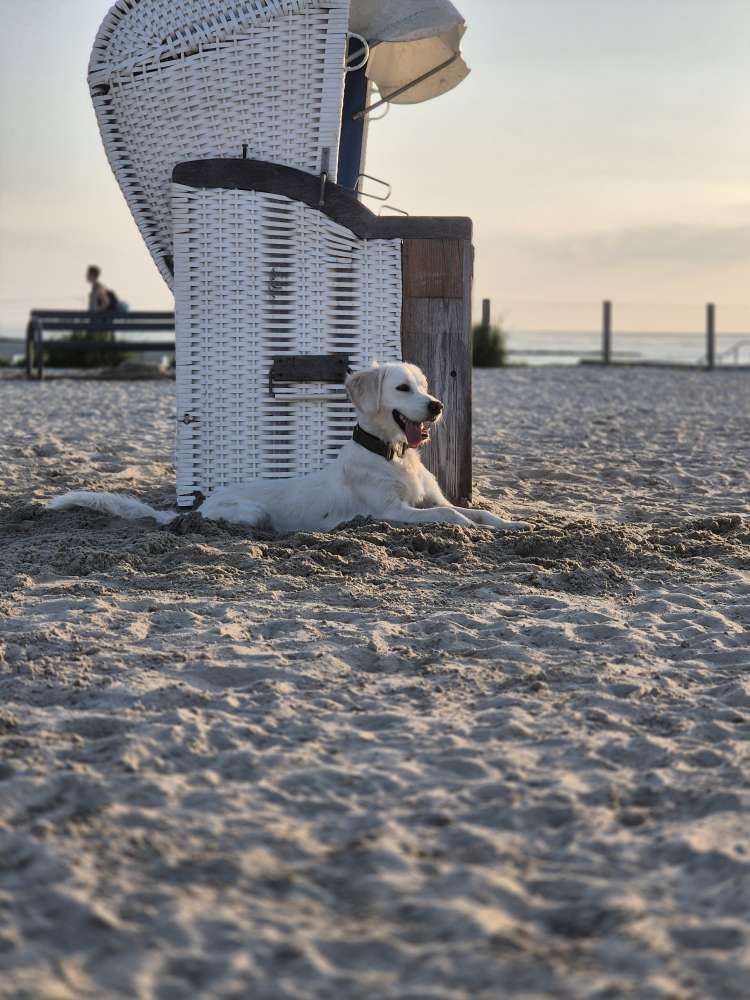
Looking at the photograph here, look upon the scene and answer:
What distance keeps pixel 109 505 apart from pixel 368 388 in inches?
62.4

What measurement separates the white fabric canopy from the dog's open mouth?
2527 millimetres

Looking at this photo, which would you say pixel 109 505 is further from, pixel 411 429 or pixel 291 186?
pixel 291 186

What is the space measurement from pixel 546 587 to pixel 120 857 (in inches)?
106

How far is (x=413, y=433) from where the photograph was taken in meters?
5.78

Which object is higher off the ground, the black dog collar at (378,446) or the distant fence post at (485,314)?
the distant fence post at (485,314)

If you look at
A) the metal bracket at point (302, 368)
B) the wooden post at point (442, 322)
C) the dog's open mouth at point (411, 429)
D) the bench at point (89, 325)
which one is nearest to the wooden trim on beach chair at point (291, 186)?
the wooden post at point (442, 322)

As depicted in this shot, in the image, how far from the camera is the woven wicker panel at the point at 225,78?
6.02 meters

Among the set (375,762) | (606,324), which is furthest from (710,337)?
(375,762)

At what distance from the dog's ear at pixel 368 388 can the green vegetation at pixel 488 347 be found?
17294 millimetres

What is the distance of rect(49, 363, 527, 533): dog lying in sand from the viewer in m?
5.70

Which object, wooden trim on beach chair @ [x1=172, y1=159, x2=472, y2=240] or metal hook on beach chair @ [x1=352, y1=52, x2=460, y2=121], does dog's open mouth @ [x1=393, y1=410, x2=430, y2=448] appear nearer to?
wooden trim on beach chair @ [x1=172, y1=159, x2=472, y2=240]

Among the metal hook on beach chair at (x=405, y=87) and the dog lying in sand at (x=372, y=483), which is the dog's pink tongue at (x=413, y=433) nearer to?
the dog lying in sand at (x=372, y=483)

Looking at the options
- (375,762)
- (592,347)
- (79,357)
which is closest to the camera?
(375,762)

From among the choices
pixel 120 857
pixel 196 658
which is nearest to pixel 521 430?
pixel 196 658
